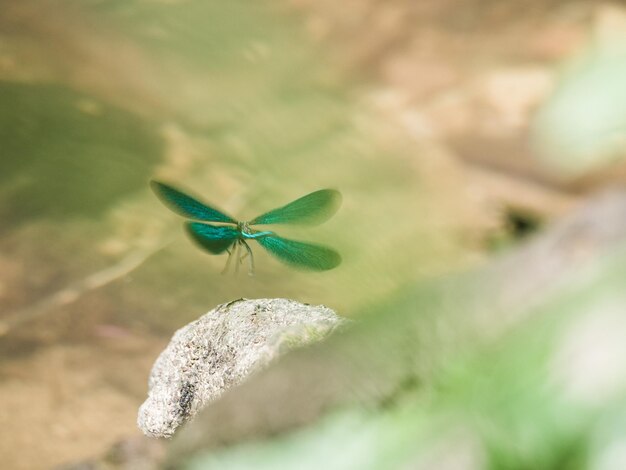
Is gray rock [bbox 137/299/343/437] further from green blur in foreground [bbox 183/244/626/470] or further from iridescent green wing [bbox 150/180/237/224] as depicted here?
green blur in foreground [bbox 183/244/626/470]

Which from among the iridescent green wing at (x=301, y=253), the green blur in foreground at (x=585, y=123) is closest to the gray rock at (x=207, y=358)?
the iridescent green wing at (x=301, y=253)

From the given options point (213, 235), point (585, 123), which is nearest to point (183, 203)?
point (213, 235)

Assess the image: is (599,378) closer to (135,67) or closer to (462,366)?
(462,366)

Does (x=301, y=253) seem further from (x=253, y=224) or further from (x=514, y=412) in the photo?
(x=514, y=412)

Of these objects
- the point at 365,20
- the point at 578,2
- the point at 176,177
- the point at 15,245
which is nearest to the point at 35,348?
the point at 15,245

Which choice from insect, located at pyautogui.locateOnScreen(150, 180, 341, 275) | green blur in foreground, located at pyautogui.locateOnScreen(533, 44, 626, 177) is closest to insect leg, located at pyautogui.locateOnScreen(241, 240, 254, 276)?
insect, located at pyautogui.locateOnScreen(150, 180, 341, 275)

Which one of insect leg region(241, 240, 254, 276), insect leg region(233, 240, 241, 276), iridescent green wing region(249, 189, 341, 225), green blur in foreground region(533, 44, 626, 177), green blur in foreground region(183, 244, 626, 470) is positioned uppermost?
insect leg region(233, 240, 241, 276)


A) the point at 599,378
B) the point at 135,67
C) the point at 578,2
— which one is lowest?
the point at 599,378
